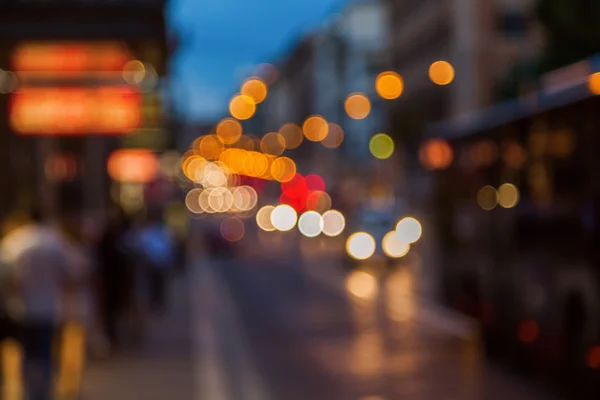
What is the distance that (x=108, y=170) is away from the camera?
45594mm

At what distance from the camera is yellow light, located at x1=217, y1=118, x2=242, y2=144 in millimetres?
176587

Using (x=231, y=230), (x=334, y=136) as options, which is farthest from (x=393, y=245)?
(x=334, y=136)

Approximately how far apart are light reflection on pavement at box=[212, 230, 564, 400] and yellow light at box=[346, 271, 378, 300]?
0.50 feet

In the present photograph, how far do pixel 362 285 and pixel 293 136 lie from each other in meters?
147

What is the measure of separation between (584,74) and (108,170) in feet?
110

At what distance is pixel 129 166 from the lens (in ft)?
146

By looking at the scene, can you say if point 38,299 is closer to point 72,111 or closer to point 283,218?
point 72,111

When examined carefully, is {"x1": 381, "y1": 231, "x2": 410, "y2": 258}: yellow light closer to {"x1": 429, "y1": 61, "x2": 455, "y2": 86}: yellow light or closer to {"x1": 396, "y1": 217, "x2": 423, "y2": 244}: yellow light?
{"x1": 396, "y1": 217, "x2": 423, "y2": 244}: yellow light

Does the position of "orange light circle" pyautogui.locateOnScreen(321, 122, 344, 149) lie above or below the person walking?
above

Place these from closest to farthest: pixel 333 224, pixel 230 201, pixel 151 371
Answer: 1. pixel 151 371
2. pixel 333 224
3. pixel 230 201

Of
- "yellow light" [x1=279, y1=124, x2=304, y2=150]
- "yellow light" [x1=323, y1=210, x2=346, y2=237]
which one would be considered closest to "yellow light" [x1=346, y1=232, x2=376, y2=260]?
"yellow light" [x1=323, y1=210, x2=346, y2=237]

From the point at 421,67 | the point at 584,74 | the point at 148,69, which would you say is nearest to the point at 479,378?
the point at 584,74

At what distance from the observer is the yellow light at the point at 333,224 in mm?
57031

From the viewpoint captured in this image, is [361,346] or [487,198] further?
[361,346]
